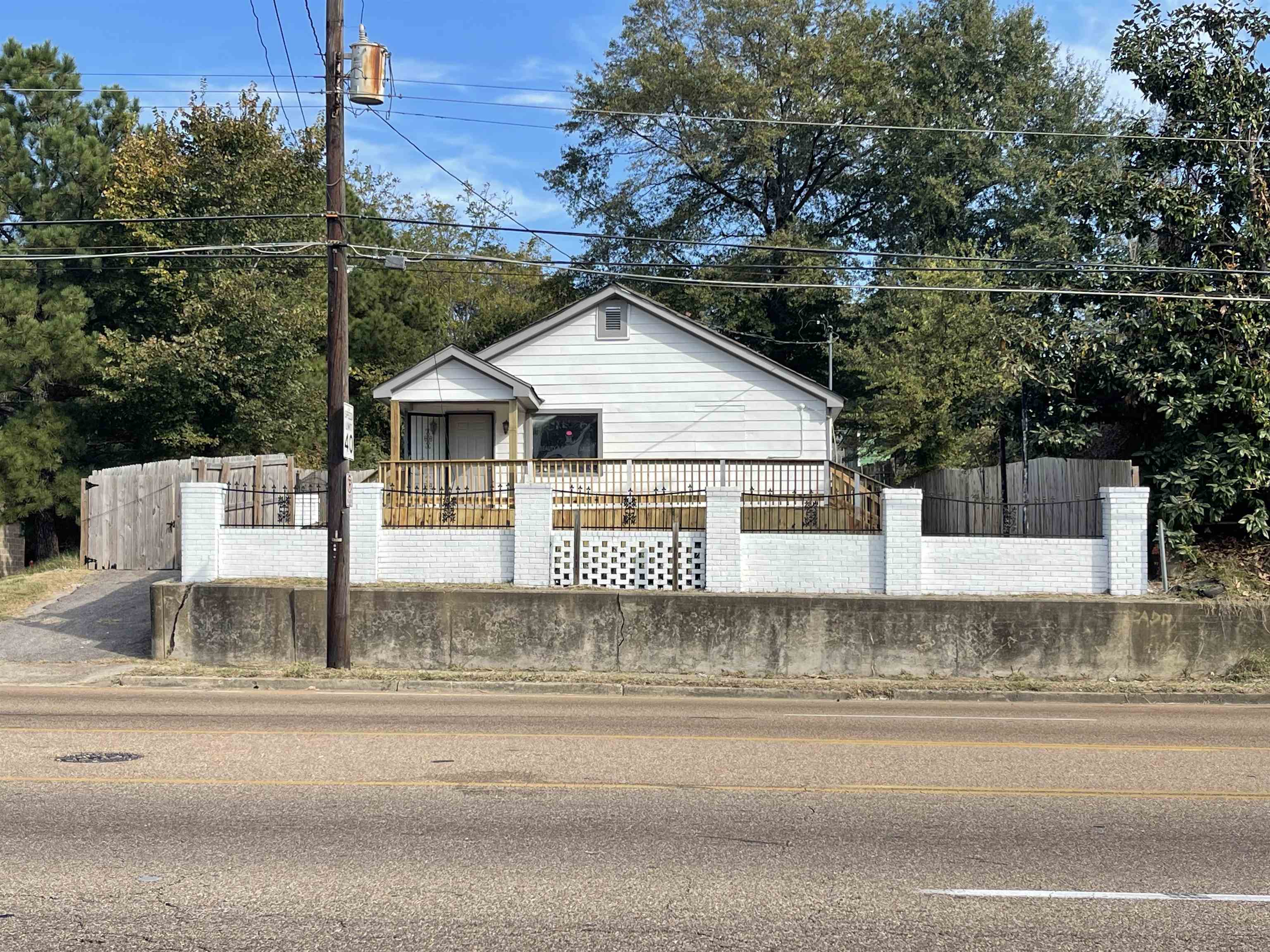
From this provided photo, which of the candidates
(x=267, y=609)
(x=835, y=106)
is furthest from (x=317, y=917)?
(x=835, y=106)

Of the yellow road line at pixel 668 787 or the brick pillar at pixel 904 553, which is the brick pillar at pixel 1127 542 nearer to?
the brick pillar at pixel 904 553

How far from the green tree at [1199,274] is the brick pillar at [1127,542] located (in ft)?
5.51

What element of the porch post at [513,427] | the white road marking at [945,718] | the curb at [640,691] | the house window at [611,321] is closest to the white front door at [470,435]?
the porch post at [513,427]

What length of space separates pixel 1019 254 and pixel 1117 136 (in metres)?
21.9

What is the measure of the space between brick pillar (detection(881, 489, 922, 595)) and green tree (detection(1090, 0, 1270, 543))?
416 centimetres

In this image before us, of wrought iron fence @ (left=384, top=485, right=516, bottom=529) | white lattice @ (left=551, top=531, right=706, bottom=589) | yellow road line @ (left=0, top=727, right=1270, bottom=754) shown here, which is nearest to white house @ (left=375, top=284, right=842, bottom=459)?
wrought iron fence @ (left=384, top=485, right=516, bottom=529)

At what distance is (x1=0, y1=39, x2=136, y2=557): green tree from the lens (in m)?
29.4

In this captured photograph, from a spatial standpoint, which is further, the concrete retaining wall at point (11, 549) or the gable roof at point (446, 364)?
the concrete retaining wall at point (11, 549)

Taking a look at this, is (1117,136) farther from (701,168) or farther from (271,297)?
(701,168)

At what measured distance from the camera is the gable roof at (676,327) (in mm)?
23766

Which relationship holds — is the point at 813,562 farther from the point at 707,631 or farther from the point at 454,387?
the point at 454,387

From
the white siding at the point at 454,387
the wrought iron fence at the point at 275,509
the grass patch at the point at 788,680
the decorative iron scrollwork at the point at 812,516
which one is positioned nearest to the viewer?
the grass patch at the point at 788,680

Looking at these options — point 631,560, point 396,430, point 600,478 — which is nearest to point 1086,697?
point 631,560

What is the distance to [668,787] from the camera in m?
8.51
